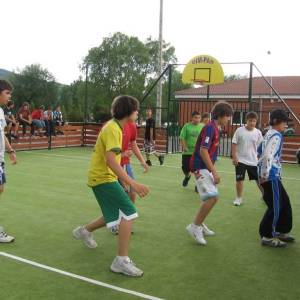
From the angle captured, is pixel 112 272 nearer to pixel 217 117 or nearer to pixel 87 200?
pixel 217 117

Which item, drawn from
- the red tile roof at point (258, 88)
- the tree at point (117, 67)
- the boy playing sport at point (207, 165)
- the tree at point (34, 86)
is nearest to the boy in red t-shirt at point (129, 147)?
the boy playing sport at point (207, 165)

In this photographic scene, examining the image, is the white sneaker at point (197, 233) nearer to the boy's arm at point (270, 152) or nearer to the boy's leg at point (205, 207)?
the boy's leg at point (205, 207)

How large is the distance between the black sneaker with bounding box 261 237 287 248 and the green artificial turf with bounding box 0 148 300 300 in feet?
0.35

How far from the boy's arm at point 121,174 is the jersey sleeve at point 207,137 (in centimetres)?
152

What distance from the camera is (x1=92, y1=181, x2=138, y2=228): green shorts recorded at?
170 inches

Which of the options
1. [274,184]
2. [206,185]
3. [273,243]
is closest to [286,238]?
[273,243]

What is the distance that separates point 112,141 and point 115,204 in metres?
0.62

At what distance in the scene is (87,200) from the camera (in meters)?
8.08

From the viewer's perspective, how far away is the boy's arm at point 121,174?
4.01m

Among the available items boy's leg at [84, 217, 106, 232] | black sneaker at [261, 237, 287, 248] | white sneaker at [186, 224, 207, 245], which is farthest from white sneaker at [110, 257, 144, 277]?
black sneaker at [261, 237, 287, 248]

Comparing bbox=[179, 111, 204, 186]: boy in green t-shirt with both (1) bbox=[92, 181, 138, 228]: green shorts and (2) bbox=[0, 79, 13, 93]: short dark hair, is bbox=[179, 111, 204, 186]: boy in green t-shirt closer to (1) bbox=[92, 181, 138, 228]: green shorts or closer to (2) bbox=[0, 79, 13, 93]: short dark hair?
(2) bbox=[0, 79, 13, 93]: short dark hair

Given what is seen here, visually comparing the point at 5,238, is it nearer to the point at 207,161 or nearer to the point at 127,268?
the point at 127,268

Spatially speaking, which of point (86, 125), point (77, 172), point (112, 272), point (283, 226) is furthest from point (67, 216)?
point (86, 125)

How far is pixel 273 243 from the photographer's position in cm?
551
